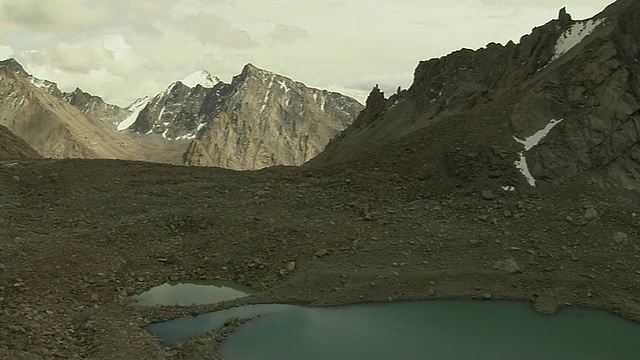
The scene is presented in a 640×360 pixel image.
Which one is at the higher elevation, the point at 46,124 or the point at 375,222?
the point at 46,124

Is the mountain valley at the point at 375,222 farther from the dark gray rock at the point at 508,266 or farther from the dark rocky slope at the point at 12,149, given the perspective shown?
the dark rocky slope at the point at 12,149

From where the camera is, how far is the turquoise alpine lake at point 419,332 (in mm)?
19203

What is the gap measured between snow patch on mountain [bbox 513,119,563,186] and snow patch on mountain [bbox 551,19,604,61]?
1014 cm

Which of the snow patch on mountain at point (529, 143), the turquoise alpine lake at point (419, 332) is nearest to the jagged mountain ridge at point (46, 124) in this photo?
the snow patch on mountain at point (529, 143)

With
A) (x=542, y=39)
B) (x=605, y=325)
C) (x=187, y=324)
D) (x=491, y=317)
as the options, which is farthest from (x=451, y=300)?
(x=542, y=39)

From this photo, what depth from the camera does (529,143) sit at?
3256 centimetres

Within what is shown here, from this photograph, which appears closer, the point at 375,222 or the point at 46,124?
the point at 375,222

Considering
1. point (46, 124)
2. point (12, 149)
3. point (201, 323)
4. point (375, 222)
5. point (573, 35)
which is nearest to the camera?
point (201, 323)

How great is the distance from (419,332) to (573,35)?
2958 centimetres

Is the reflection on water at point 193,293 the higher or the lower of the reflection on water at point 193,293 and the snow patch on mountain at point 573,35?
the lower

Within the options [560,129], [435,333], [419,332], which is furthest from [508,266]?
[560,129]

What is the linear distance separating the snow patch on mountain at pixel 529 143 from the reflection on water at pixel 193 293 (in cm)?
1613

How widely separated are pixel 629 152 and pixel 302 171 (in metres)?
18.4

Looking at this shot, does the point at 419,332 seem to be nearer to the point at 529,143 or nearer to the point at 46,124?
the point at 529,143
